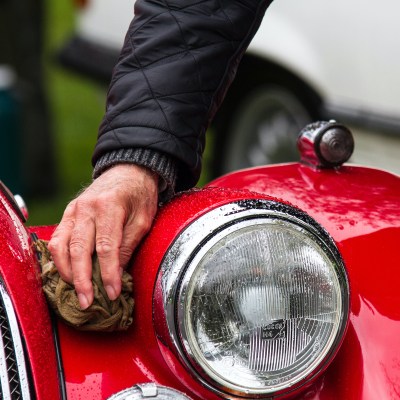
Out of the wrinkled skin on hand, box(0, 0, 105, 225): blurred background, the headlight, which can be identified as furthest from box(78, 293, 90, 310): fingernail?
box(0, 0, 105, 225): blurred background

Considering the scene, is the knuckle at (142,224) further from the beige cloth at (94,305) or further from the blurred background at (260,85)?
the blurred background at (260,85)

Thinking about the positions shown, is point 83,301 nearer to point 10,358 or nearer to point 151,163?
point 10,358

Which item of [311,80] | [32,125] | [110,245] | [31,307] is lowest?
[31,307]

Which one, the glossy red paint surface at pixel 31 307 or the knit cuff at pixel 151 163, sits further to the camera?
the knit cuff at pixel 151 163

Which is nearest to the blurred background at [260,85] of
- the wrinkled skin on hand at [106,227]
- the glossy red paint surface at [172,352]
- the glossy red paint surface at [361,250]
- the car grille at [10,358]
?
the glossy red paint surface at [361,250]

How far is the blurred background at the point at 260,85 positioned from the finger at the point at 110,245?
6.58ft

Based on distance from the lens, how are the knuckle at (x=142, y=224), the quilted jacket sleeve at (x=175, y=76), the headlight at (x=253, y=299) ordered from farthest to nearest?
the quilted jacket sleeve at (x=175, y=76) → the knuckle at (x=142, y=224) → the headlight at (x=253, y=299)

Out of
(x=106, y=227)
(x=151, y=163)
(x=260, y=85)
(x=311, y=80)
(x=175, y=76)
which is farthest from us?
(x=260, y=85)

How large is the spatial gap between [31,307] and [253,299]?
34cm

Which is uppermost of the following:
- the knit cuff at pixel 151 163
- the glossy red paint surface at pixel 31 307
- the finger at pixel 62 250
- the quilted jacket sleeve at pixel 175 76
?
the quilted jacket sleeve at pixel 175 76

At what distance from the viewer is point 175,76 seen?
1.59m

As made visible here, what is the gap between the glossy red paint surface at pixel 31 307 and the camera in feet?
4.18

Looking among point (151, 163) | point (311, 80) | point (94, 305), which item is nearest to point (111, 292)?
point (94, 305)

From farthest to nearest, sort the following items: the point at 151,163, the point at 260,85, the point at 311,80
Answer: the point at 260,85
the point at 311,80
the point at 151,163
